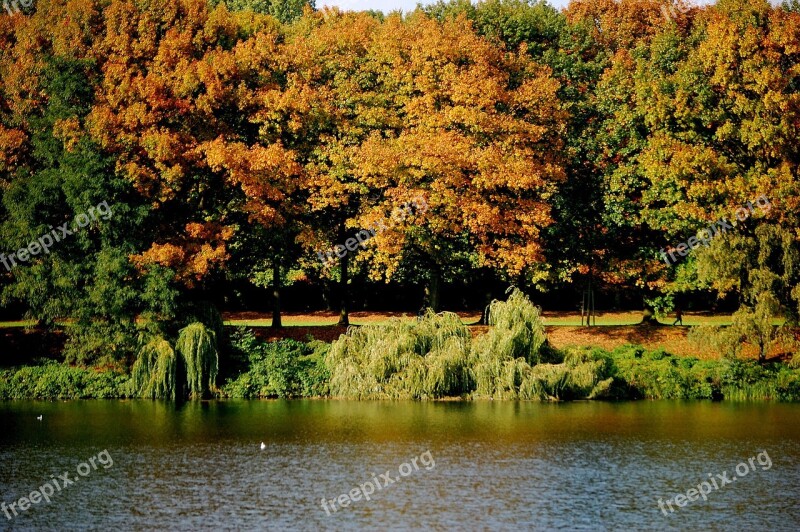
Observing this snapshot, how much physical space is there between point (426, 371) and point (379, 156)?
1110 centimetres

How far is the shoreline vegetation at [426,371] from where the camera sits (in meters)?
39.9

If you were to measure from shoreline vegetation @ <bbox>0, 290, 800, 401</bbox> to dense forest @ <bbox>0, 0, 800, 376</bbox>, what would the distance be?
0.71m

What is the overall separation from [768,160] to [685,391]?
11.5 metres

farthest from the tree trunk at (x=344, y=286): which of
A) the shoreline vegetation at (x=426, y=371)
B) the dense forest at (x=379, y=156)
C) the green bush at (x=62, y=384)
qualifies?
the green bush at (x=62, y=384)

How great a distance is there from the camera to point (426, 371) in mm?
39844

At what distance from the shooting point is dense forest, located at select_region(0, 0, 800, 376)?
143ft

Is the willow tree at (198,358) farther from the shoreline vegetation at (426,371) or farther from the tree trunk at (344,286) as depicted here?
the tree trunk at (344,286)

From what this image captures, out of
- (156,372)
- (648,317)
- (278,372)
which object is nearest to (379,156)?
(278,372)

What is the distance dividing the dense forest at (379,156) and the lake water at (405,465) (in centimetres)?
736

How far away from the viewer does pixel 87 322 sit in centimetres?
4306

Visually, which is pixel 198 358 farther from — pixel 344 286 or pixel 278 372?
pixel 344 286

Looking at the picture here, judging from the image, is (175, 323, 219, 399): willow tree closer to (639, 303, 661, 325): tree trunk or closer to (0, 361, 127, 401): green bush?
(0, 361, 127, 401): green bush

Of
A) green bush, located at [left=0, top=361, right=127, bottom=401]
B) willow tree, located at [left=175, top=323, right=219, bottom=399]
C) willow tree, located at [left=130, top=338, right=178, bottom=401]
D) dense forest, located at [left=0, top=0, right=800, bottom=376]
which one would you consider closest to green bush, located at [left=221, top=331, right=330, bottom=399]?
willow tree, located at [left=175, top=323, right=219, bottom=399]

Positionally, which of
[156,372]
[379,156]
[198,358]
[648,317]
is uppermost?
[379,156]
